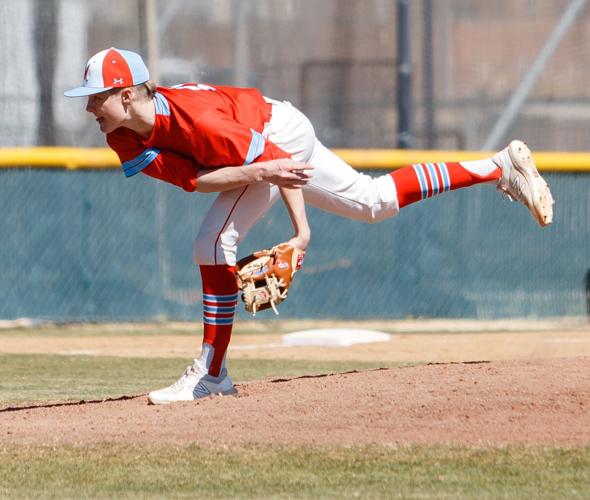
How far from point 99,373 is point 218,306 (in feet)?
7.78

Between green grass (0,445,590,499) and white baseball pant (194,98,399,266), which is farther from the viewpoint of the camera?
white baseball pant (194,98,399,266)

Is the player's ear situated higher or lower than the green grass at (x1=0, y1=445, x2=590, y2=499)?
higher

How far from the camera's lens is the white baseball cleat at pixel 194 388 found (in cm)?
545

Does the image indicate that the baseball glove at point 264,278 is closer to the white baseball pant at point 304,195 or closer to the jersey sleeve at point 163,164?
the white baseball pant at point 304,195

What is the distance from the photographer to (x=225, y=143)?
504cm

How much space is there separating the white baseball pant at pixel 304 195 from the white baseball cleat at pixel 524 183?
0.56m

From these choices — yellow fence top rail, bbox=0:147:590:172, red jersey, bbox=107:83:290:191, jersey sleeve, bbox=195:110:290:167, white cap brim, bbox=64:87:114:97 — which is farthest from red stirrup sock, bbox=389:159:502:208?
yellow fence top rail, bbox=0:147:590:172

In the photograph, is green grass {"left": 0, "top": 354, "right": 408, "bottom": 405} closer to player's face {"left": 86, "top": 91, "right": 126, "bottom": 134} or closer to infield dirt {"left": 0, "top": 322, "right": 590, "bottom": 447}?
infield dirt {"left": 0, "top": 322, "right": 590, "bottom": 447}

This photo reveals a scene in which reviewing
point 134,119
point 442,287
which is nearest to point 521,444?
point 134,119

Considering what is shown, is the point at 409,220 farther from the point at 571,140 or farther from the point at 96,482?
the point at 96,482

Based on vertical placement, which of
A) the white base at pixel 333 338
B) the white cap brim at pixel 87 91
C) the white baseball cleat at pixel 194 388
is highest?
the white cap brim at pixel 87 91

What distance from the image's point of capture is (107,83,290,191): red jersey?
16.5ft

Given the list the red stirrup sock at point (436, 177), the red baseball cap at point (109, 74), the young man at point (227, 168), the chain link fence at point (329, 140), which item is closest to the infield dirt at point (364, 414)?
the young man at point (227, 168)

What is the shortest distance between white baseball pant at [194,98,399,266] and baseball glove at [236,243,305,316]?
6.6 inches
